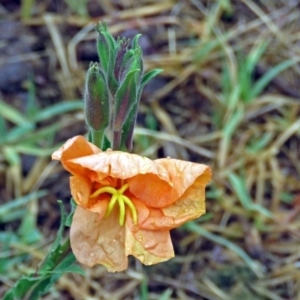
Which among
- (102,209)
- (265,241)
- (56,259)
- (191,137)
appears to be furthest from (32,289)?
(191,137)

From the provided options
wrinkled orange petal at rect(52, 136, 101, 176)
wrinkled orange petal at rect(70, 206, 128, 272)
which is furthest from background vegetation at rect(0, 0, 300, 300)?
wrinkled orange petal at rect(52, 136, 101, 176)

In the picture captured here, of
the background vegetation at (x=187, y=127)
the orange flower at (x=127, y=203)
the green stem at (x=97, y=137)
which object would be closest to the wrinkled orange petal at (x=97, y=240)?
the orange flower at (x=127, y=203)

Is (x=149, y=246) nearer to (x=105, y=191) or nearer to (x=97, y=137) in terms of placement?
(x=105, y=191)

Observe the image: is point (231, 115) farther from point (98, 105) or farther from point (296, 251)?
point (98, 105)

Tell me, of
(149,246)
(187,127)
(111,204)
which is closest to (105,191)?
(111,204)

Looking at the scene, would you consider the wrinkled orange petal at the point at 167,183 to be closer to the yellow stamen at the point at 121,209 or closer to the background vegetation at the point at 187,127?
the yellow stamen at the point at 121,209

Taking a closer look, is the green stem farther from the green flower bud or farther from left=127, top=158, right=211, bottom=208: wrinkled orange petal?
left=127, top=158, right=211, bottom=208: wrinkled orange petal

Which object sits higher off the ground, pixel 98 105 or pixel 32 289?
pixel 98 105
